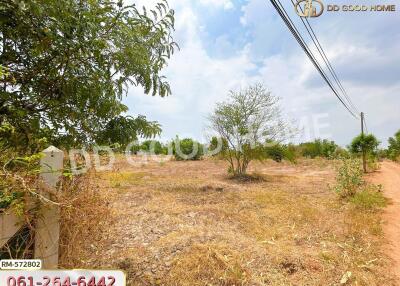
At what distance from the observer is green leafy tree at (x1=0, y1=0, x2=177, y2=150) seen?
266 cm

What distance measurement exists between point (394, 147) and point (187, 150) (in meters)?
20.8

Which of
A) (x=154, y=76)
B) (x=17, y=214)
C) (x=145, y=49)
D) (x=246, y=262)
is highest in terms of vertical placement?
(x=145, y=49)

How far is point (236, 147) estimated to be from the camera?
16.5 metres

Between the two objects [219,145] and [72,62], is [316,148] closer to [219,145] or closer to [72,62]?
[219,145]

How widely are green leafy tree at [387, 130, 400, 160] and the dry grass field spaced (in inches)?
1051

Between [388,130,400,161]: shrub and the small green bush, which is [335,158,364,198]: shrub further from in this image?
[388,130,400,161]: shrub

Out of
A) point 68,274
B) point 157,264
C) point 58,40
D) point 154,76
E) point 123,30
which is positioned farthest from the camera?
point 157,264

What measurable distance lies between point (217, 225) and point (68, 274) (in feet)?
15.4

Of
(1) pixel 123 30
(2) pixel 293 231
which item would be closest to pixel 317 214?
(2) pixel 293 231

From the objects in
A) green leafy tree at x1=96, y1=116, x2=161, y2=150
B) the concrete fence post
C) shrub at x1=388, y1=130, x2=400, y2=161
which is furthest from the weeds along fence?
shrub at x1=388, y1=130, x2=400, y2=161

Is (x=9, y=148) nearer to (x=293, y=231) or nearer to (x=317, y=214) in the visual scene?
(x=293, y=231)

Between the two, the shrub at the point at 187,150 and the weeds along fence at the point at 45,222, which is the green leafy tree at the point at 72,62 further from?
the shrub at the point at 187,150

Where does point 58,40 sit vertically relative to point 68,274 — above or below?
above

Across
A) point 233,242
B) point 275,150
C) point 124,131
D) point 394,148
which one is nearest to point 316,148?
point 394,148
